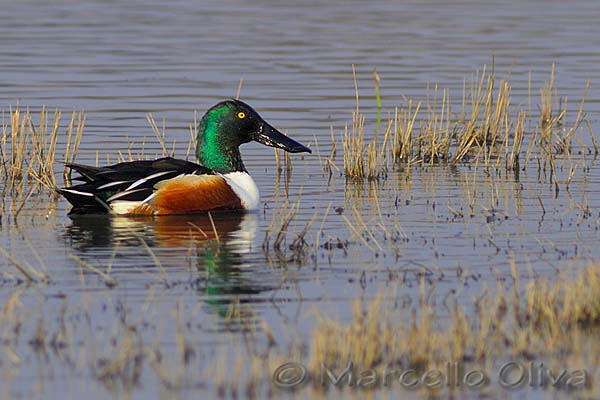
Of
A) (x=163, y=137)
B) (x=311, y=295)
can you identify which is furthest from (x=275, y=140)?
(x=311, y=295)

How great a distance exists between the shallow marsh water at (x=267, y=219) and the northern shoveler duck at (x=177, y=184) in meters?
0.18

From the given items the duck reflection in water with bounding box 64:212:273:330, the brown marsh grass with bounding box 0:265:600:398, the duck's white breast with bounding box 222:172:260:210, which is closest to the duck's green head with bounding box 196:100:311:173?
the duck's white breast with bounding box 222:172:260:210

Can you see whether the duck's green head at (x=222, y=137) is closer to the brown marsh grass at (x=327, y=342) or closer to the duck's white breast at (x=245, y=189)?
the duck's white breast at (x=245, y=189)

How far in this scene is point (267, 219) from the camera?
11016 mm

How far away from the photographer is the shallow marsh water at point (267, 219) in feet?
24.0

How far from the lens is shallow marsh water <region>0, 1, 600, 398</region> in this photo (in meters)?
7.30

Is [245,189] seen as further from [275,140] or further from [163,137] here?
[163,137]

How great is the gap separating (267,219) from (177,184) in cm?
76

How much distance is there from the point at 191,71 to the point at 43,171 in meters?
8.82

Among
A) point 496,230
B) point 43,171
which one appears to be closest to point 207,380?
point 496,230

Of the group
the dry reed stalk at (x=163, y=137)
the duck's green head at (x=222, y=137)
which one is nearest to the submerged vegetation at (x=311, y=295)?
the dry reed stalk at (x=163, y=137)

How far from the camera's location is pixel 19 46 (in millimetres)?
23375

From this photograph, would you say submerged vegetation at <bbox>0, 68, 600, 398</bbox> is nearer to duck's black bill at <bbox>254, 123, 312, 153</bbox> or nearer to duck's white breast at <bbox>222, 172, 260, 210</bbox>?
duck's white breast at <bbox>222, 172, 260, 210</bbox>

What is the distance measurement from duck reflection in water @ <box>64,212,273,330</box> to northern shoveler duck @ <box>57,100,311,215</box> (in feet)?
0.30
